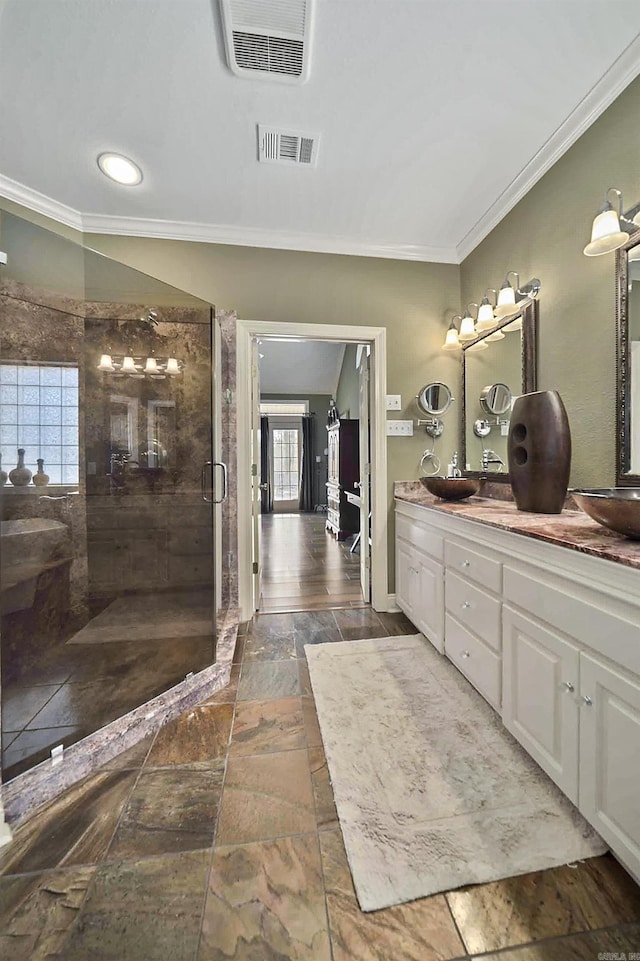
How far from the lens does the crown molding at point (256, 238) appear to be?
7.91 ft

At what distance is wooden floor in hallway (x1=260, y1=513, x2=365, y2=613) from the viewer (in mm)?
2930

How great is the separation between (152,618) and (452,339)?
2728mm

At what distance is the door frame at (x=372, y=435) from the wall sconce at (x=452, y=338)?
1.51ft

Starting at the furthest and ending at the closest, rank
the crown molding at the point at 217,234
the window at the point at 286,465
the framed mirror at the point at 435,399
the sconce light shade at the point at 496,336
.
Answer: the window at the point at 286,465 < the framed mirror at the point at 435,399 < the sconce light shade at the point at 496,336 < the crown molding at the point at 217,234

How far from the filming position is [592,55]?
56.4 inches

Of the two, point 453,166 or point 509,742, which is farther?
point 453,166

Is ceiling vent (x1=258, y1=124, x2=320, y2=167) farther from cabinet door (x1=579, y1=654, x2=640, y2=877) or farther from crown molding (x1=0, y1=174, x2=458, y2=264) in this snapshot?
cabinet door (x1=579, y1=654, x2=640, y2=877)

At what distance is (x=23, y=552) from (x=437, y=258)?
3162mm

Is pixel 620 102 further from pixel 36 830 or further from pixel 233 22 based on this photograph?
pixel 36 830

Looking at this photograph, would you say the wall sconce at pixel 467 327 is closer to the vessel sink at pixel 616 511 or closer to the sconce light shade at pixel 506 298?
the sconce light shade at pixel 506 298

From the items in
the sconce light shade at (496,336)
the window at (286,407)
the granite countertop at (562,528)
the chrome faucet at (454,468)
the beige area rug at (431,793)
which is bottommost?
the beige area rug at (431,793)

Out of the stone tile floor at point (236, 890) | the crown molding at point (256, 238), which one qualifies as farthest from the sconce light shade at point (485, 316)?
the stone tile floor at point (236, 890)

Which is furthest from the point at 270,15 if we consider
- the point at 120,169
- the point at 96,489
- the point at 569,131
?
the point at 96,489

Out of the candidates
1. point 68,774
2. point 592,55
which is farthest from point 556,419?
point 68,774
